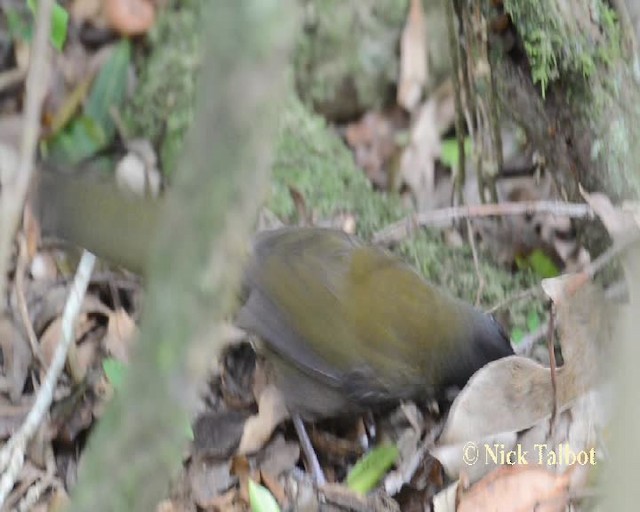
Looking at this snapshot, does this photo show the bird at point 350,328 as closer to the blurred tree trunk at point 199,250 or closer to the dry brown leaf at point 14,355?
the dry brown leaf at point 14,355

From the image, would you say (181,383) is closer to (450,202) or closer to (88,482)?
(88,482)

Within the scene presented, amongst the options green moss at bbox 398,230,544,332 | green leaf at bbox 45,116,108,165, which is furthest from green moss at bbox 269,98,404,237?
green leaf at bbox 45,116,108,165

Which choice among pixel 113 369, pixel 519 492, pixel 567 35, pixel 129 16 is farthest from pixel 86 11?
pixel 519 492

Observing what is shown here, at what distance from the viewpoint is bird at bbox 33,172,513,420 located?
85.7 inches

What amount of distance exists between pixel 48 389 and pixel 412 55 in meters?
1.68

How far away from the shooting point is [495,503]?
1855mm

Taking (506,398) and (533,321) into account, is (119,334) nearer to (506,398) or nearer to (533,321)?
(506,398)

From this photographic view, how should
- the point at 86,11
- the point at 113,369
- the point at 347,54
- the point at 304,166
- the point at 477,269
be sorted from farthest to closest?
the point at 347,54, the point at 86,11, the point at 304,166, the point at 477,269, the point at 113,369

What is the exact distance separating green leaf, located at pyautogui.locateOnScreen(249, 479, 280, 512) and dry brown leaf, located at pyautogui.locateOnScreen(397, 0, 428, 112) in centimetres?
155

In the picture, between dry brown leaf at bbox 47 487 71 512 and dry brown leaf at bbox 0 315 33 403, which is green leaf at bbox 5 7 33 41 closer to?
dry brown leaf at bbox 0 315 33 403

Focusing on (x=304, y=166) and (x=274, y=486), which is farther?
(x=304, y=166)

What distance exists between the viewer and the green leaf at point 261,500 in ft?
6.30

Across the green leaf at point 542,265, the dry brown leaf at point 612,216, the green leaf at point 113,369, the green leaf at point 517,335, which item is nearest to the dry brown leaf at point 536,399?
the dry brown leaf at point 612,216

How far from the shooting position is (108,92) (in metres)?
2.63
